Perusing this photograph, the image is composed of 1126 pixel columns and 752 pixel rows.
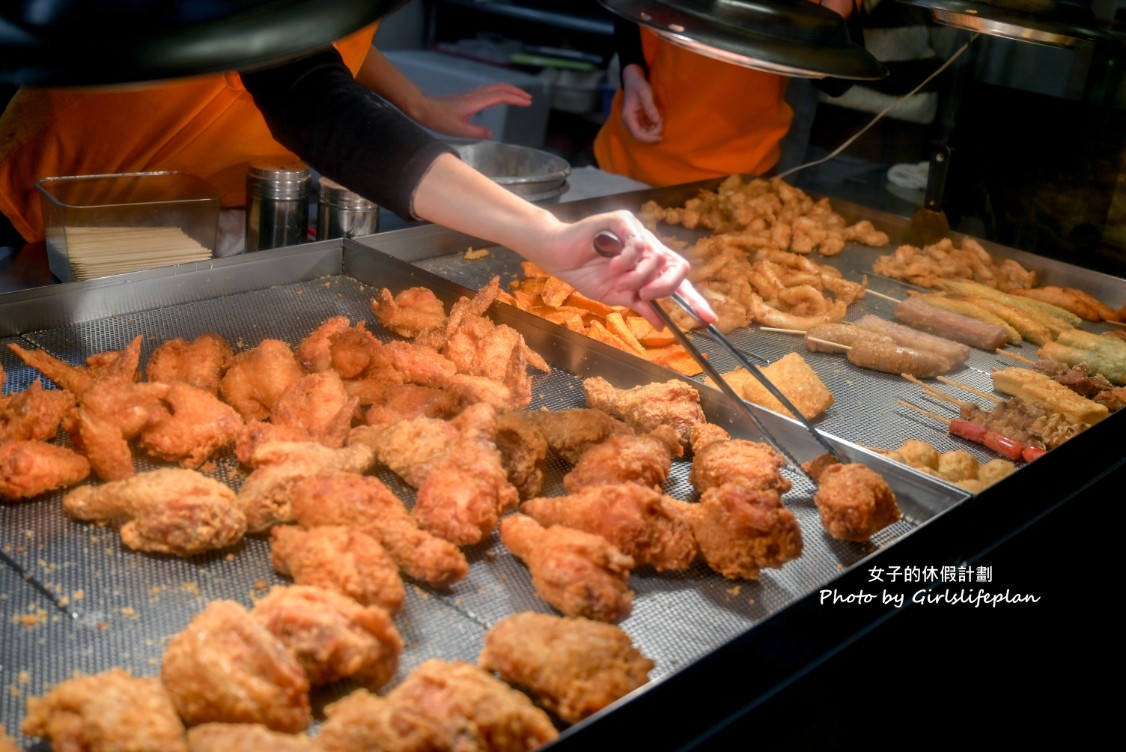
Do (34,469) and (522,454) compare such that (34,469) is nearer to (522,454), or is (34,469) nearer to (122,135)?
(522,454)

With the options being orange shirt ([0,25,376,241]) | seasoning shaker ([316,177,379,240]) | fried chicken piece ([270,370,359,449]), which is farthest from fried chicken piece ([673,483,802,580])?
orange shirt ([0,25,376,241])

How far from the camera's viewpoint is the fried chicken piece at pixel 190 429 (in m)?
2.38

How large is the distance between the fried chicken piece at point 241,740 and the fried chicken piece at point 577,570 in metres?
0.61

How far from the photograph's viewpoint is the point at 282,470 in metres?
2.22

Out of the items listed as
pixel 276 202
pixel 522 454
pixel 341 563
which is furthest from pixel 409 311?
pixel 341 563

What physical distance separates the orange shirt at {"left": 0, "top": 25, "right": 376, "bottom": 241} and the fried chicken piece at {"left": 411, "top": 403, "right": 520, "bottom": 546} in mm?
1984

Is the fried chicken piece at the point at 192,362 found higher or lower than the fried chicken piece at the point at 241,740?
lower

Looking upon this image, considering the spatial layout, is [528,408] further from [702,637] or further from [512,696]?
[512,696]

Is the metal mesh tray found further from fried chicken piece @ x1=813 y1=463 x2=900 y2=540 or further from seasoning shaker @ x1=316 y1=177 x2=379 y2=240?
seasoning shaker @ x1=316 y1=177 x2=379 y2=240

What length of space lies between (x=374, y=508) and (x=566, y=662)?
1.99 ft

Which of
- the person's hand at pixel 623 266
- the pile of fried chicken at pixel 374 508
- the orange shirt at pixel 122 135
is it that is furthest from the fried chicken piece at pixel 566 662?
the orange shirt at pixel 122 135

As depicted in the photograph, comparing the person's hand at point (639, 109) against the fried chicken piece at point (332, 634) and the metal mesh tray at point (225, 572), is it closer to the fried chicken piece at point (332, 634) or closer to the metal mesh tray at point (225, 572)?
the metal mesh tray at point (225, 572)

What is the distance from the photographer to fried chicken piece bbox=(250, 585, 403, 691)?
172 centimetres

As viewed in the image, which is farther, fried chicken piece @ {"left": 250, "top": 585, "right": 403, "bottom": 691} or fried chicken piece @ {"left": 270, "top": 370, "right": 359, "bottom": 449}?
fried chicken piece @ {"left": 270, "top": 370, "right": 359, "bottom": 449}
